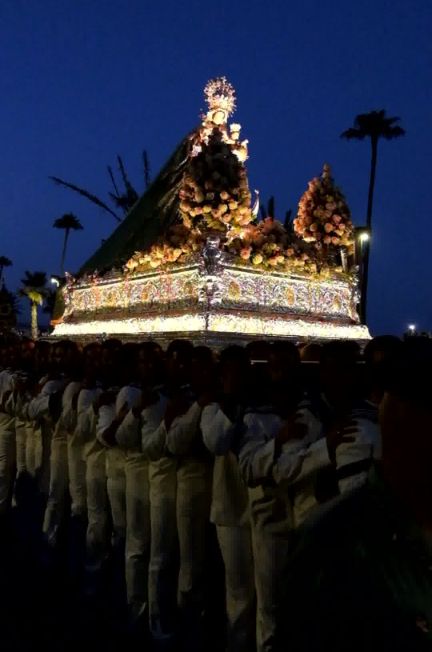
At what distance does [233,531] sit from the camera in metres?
3.73

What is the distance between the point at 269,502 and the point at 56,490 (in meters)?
3.23

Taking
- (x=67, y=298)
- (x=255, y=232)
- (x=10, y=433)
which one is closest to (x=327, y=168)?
(x=255, y=232)

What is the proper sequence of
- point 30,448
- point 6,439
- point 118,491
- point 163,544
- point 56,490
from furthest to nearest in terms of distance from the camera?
point 6,439, point 30,448, point 56,490, point 118,491, point 163,544

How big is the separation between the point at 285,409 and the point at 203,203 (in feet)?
20.5

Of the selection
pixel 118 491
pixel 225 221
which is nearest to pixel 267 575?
pixel 118 491

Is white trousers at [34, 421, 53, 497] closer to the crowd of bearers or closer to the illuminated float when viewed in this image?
the crowd of bearers

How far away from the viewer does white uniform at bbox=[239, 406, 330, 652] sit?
11.0 feet

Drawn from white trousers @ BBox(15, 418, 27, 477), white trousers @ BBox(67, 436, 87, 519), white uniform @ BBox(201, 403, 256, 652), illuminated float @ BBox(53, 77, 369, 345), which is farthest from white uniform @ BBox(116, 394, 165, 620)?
illuminated float @ BBox(53, 77, 369, 345)

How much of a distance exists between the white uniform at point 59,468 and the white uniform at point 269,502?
265 centimetres

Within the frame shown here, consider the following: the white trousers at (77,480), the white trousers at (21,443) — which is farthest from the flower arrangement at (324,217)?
the white trousers at (77,480)

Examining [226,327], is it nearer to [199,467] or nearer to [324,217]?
[324,217]

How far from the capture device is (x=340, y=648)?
106 centimetres

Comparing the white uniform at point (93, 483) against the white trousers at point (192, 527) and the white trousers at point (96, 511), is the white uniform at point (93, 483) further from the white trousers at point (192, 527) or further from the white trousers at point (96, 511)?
the white trousers at point (192, 527)

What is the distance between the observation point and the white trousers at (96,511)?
514 cm
